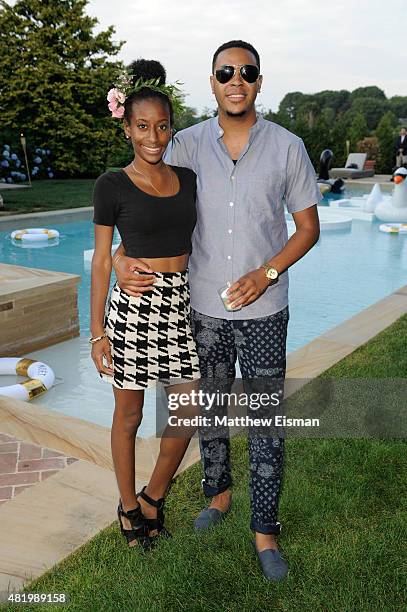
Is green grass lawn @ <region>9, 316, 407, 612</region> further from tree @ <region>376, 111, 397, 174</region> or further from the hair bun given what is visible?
tree @ <region>376, 111, 397, 174</region>

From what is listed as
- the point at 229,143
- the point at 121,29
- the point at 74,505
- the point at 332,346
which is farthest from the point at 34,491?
the point at 121,29

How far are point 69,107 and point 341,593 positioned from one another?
25.4 meters

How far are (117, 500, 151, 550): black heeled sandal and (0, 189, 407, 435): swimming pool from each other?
223 centimetres

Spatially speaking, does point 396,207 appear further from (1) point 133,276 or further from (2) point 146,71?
(1) point 133,276

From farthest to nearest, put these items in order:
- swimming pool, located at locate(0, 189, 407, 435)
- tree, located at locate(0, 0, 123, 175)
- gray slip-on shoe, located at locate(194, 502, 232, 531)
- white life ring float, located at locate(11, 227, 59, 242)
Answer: tree, located at locate(0, 0, 123, 175)
white life ring float, located at locate(11, 227, 59, 242)
swimming pool, located at locate(0, 189, 407, 435)
gray slip-on shoe, located at locate(194, 502, 232, 531)

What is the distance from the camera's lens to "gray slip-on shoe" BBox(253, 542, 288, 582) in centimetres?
267

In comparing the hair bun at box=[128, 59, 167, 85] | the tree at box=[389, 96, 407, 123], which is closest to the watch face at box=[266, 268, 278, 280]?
the hair bun at box=[128, 59, 167, 85]

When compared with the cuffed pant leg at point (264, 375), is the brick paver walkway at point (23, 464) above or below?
below

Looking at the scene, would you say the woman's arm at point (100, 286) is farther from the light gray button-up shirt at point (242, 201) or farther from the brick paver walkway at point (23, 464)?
the brick paver walkway at point (23, 464)

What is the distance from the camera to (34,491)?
11.1ft

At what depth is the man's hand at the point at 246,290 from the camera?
2428 millimetres

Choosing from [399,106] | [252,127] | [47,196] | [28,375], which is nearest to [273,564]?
[252,127]

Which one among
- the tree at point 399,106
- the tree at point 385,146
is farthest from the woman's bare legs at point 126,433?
the tree at point 399,106

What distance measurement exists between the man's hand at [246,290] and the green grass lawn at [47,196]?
14787 millimetres
